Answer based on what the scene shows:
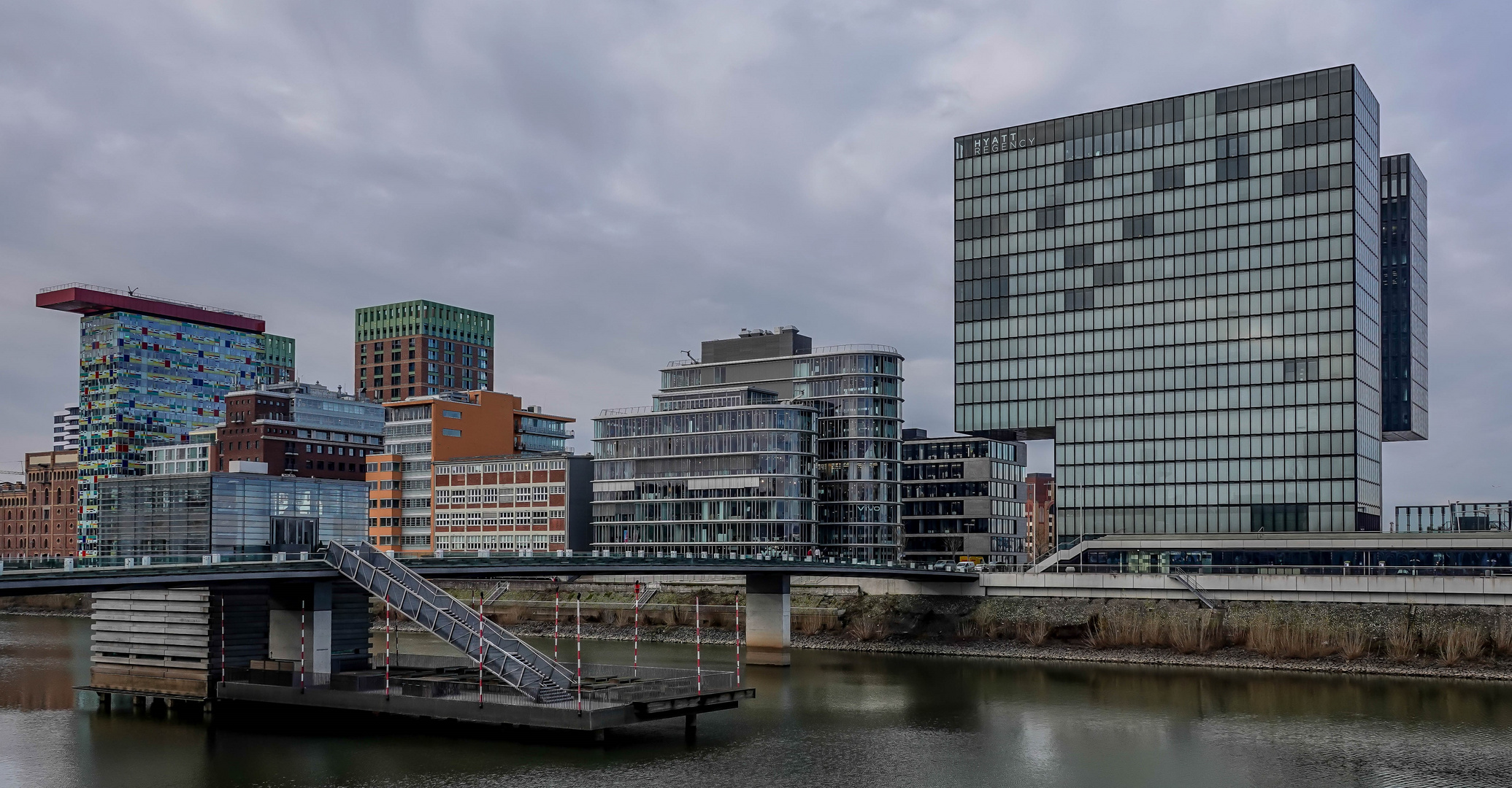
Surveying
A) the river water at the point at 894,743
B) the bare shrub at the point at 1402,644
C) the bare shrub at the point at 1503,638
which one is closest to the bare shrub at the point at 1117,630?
the river water at the point at 894,743

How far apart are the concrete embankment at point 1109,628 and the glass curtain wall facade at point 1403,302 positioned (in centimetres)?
9358

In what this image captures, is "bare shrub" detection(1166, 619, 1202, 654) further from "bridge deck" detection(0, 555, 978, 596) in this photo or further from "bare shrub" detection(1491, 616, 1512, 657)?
"bridge deck" detection(0, 555, 978, 596)

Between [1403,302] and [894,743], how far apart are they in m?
154

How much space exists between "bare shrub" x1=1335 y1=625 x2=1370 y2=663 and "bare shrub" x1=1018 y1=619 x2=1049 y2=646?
2283 centimetres

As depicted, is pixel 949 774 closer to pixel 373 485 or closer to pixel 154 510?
pixel 154 510

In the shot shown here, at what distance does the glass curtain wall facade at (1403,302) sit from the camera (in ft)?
606

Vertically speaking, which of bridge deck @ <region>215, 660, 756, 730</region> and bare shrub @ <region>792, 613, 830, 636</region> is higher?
bridge deck @ <region>215, 660, 756, 730</region>

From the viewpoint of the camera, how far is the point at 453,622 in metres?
67.4

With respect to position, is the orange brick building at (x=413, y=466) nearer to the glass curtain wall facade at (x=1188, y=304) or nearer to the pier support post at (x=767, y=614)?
the glass curtain wall facade at (x=1188, y=304)

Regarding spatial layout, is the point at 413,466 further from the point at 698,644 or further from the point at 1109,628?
the point at 698,644

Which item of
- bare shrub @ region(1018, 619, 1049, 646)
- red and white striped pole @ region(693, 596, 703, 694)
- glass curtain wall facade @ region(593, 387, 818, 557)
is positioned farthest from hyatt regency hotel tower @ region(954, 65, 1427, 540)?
red and white striped pole @ region(693, 596, 703, 694)

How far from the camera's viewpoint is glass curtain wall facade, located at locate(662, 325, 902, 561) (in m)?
160

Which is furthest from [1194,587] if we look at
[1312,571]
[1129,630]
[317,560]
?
[317,560]

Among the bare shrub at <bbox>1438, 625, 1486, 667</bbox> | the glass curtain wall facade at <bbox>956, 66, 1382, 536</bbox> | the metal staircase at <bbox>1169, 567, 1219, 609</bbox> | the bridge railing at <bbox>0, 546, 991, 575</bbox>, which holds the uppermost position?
the glass curtain wall facade at <bbox>956, 66, 1382, 536</bbox>
